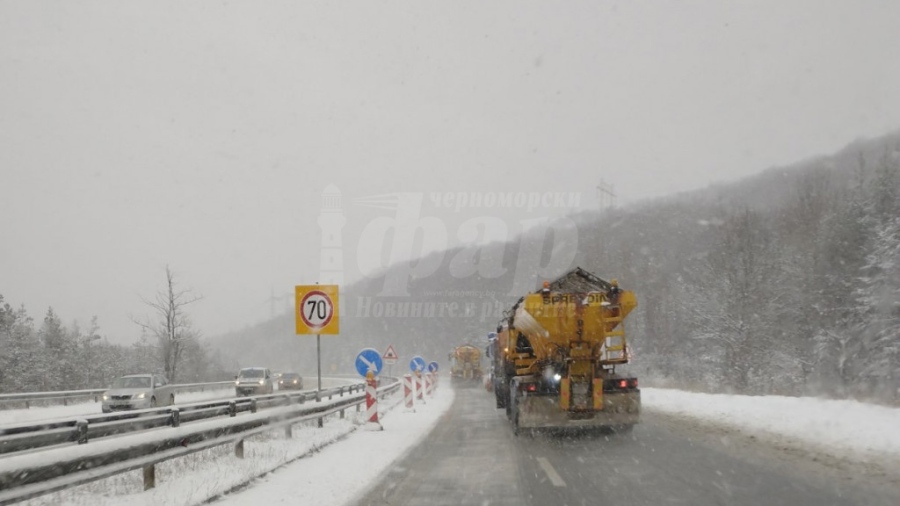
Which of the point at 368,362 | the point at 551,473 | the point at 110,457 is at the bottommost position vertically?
the point at 551,473

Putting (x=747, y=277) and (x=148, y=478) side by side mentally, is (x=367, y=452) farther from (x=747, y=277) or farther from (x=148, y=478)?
(x=747, y=277)

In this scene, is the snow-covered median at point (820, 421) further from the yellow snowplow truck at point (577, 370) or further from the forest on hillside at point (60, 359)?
the forest on hillside at point (60, 359)

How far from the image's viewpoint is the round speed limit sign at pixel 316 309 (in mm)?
14742

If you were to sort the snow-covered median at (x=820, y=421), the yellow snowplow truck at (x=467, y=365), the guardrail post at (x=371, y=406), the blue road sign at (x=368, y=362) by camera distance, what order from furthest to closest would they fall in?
1. the yellow snowplow truck at (x=467, y=365)
2. the blue road sign at (x=368, y=362)
3. the guardrail post at (x=371, y=406)
4. the snow-covered median at (x=820, y=421)

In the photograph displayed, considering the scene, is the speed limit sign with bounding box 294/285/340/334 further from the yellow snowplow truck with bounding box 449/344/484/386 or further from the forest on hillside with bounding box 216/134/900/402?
the yellow snowplow truck with bounding box 449/344/484/386

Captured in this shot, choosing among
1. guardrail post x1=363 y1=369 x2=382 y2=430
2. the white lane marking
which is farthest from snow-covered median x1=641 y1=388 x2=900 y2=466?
guardrail post x1=363 y1=369 x2=382 y2=430

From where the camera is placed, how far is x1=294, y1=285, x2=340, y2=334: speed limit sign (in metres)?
14.8

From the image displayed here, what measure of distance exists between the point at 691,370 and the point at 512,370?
44.0 m

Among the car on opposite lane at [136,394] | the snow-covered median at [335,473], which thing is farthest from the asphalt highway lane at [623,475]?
the car on opposite lane at [136,394]

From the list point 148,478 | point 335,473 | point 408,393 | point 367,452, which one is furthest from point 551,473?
point 408,393

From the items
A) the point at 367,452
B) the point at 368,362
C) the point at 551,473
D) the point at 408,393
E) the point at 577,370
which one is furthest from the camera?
the point at 408,393

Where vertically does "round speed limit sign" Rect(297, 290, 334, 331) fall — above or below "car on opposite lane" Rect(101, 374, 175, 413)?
above

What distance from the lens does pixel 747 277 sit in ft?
155

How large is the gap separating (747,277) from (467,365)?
73.8 feet
